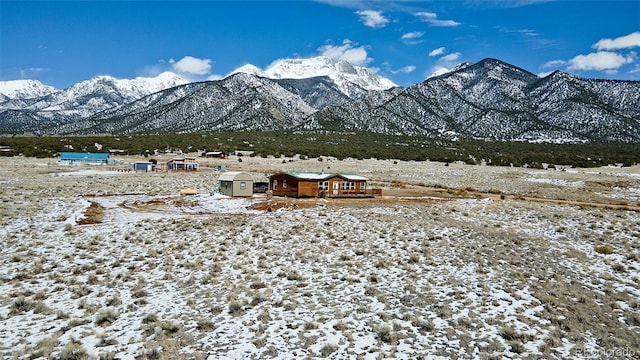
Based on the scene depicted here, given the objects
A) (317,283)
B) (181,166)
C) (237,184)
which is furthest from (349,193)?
(181,166)

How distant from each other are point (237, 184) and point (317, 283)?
27006mm

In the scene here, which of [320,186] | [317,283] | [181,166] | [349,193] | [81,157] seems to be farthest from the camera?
[81,157]

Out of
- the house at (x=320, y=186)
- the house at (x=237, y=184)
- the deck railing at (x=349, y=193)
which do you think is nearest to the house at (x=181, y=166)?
the house at (x=237, y=184)

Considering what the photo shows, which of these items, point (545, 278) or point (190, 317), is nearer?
point (190, 317)

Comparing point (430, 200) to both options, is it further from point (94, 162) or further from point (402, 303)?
point (94, 162)

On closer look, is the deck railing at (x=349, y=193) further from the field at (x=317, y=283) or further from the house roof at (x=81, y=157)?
the house roof at (x=81, y=157)

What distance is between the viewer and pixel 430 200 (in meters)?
40.6

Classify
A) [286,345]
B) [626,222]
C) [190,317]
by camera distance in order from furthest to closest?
1. [626,222]
2. [190,317]
3. [286,345]

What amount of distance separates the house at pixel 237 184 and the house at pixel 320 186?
2.90 m

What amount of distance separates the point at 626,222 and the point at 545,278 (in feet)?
51.4

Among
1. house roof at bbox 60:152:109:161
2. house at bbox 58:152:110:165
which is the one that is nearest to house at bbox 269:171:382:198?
house at bbox 58:152:110:165

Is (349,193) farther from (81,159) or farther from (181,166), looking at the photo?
(81,159)

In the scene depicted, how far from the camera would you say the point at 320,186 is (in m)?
41.9

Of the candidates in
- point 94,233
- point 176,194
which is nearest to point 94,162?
point 176,194
